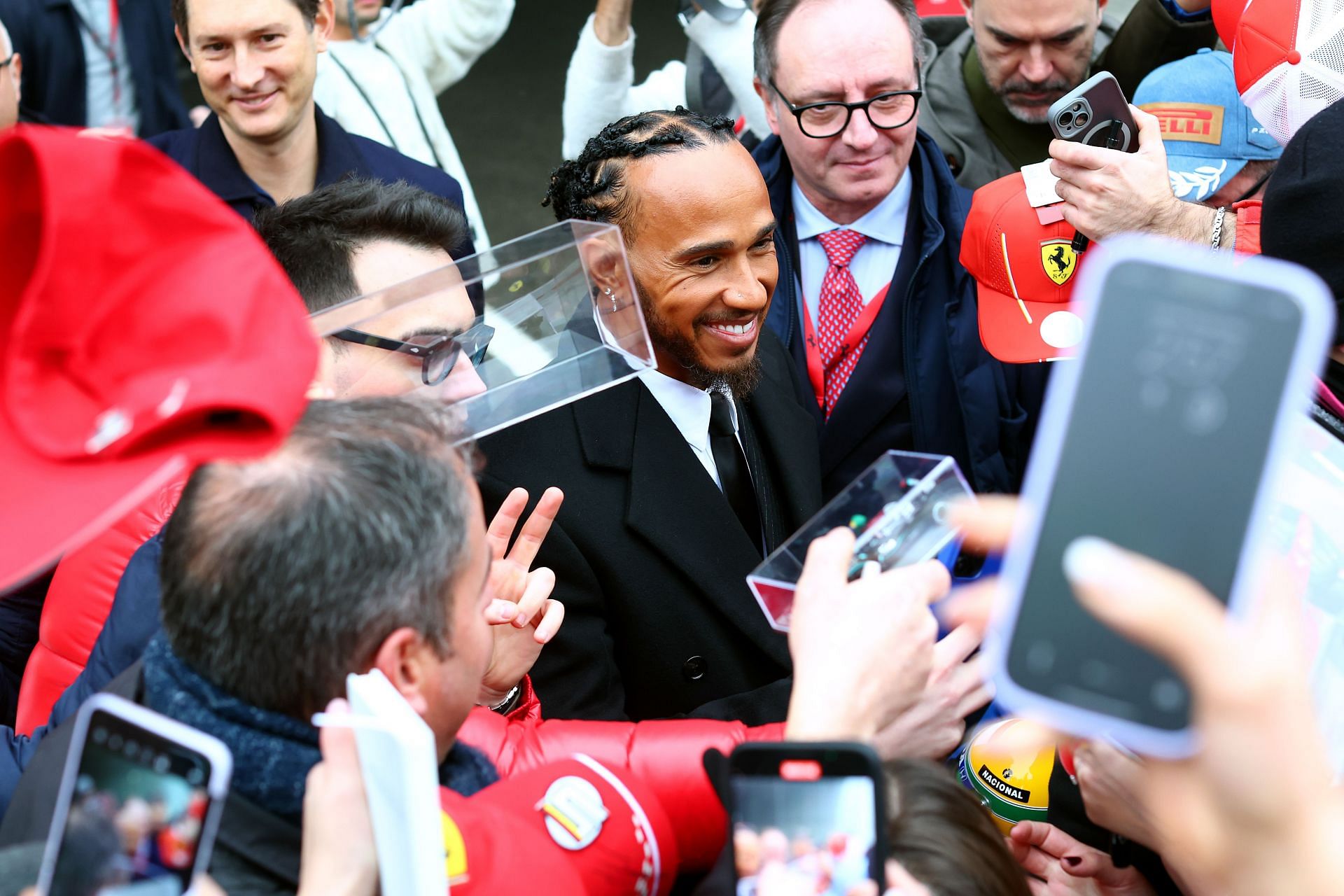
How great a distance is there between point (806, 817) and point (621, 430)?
1268mm

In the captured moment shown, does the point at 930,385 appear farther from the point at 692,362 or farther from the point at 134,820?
the point at 134,820

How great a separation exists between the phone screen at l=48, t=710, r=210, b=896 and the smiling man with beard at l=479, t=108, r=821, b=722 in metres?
1.05

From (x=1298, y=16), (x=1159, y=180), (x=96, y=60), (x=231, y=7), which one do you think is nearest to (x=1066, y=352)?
(x=1159, y=180)

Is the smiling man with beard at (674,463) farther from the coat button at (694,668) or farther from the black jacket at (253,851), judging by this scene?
the black jacket at (253,851)

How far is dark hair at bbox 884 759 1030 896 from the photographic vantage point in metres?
1.11

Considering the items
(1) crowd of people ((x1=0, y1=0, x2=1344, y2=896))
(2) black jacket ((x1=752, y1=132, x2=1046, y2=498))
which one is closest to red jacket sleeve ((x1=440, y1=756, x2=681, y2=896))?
(1) crowd of people ((x1=0, y1=0, x2=1344, y2=896))

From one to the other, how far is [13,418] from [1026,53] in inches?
113

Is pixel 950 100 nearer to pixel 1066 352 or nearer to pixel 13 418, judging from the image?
pixel 1066 352

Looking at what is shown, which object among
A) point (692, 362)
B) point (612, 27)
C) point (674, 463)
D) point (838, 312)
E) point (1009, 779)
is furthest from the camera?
point (612, 27)

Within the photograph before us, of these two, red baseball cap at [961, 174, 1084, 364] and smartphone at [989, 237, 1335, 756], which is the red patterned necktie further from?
smartphone at [989, 237, 1335, 756]

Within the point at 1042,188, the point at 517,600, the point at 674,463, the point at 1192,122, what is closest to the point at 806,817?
the point at 517,600

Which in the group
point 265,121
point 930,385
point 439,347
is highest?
point 265,121

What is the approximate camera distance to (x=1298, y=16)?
2.09 m

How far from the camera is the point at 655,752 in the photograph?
1.56 m
